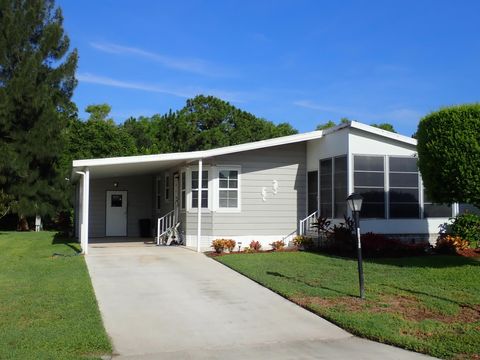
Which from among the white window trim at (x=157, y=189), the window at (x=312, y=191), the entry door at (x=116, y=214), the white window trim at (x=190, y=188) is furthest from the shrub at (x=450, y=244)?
the entry door at (x=116, y=214)

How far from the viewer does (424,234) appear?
51.3 feet

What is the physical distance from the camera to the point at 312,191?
55.9 feet

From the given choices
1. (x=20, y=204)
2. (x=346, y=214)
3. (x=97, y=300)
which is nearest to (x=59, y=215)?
(x=20, y=204)

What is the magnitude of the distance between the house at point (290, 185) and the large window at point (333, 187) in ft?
0.09

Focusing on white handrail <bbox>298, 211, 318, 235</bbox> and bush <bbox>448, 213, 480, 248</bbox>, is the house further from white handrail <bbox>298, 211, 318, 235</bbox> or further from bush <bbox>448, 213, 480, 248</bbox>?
bush <bbox>448, 213, 480, 248</bbox>

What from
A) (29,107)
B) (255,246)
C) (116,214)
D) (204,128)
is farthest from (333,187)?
(204,128)

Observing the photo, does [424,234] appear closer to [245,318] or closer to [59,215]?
[245,318]

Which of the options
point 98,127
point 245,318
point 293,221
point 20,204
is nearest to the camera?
point 245,318

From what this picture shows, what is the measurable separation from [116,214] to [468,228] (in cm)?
1386

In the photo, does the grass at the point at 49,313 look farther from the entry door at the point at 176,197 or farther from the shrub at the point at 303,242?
the shrub at the point at 303,242

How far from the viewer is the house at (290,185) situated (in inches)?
596

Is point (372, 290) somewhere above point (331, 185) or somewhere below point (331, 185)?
below

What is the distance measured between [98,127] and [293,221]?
22.0 m

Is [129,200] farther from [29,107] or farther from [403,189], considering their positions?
[403,189]
